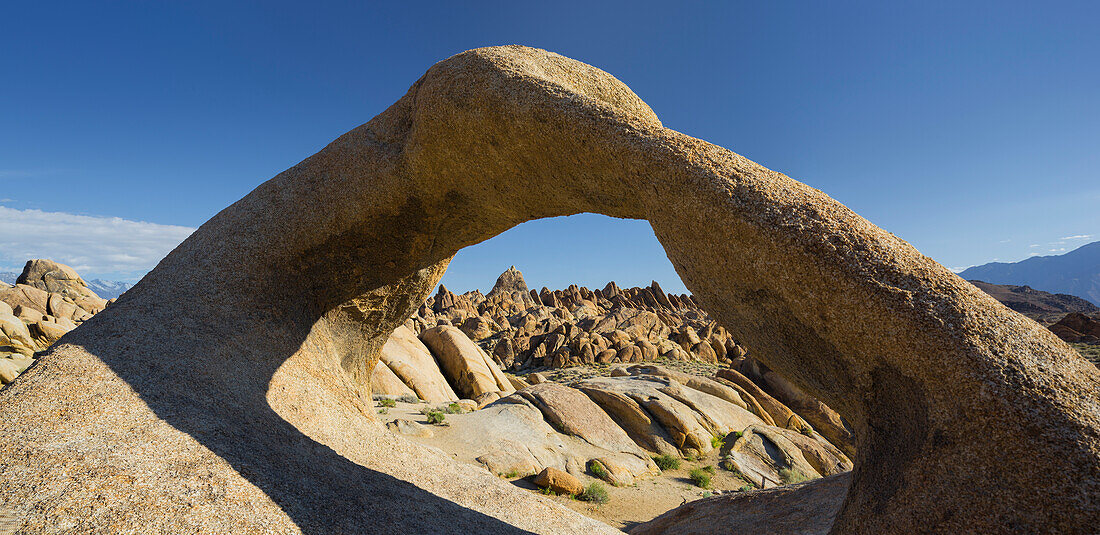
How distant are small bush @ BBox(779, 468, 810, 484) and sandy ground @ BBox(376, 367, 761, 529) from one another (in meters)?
0.99

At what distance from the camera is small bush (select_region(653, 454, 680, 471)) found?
12.4 meters

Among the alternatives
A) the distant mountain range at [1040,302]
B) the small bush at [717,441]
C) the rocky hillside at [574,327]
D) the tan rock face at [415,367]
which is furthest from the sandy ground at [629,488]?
the distant mountain range at [1040,302]

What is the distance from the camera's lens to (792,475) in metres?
12.2

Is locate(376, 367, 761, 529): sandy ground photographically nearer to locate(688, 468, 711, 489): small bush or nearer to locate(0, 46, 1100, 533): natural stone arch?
locate(688, 468, 711, 489): small bush

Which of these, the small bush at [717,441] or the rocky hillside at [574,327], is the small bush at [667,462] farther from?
the rocky hillside at [574,327]

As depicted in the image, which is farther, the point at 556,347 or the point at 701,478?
the point at 556,347

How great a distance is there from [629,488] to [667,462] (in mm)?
2039

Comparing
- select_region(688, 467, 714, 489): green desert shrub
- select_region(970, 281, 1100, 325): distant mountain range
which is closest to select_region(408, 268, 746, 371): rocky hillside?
select_region(688, 467, 714, 489): green desert shrub

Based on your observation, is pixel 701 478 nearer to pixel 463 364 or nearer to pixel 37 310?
pixel 463 364

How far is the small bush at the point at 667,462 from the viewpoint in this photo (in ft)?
40.6

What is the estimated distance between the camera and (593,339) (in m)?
38.5

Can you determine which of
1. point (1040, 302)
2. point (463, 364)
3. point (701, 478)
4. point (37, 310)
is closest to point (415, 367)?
point (463, 364)

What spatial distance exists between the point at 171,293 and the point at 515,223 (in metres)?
4.51

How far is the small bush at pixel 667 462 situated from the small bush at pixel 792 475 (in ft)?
8.53
